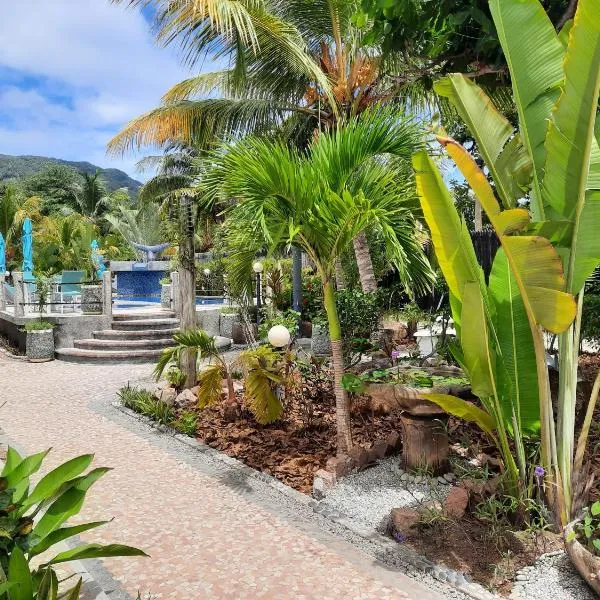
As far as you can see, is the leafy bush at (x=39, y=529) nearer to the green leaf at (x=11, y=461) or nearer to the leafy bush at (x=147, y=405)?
the green leaf at (x=11, y=461)

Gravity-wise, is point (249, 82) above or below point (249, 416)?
above

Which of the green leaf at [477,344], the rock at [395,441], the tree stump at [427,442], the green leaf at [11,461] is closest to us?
the green leaf at [11,461]

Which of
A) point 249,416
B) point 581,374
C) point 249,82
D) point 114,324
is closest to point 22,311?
point 114,324

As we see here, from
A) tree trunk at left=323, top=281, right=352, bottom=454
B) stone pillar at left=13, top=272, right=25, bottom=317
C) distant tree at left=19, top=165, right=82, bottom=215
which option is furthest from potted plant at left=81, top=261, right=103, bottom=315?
distant tree at left=19, top=165, right=82, bottom=215

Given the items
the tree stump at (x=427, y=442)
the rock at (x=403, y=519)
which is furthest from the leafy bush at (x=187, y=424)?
the rock at (x=403, y=519)

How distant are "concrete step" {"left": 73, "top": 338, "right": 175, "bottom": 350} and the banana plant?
999 cm

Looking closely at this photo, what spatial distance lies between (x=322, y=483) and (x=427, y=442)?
0.95 meters

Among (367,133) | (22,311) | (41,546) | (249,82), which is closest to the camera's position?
(41,546)

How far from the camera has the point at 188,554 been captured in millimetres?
3562

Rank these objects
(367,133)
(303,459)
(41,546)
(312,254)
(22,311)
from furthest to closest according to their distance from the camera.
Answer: (22,311), (303,459), (312,254), (367,133), (41,546)

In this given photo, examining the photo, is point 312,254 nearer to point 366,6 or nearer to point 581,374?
point 366,6

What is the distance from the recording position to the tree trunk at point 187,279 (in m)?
7.95

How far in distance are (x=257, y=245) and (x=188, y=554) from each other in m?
2.57

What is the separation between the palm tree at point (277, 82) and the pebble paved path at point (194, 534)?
5.49 m
